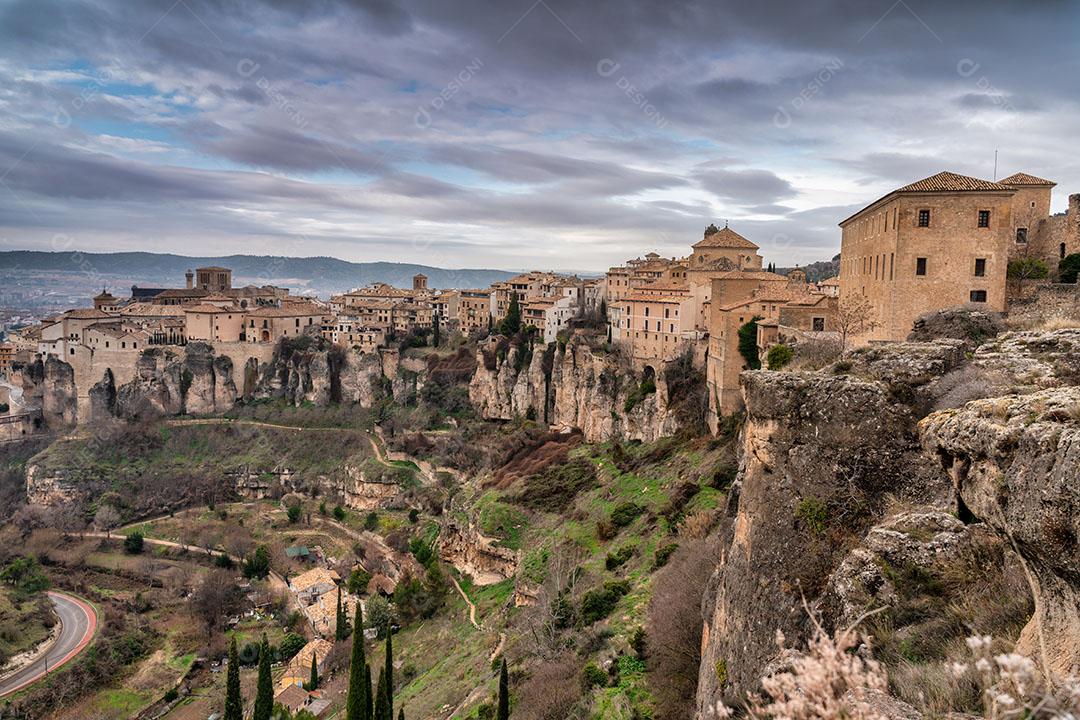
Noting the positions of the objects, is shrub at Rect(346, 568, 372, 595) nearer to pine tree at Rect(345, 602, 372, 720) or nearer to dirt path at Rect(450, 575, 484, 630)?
dirt path at Rect(450, 575, 484, 630)

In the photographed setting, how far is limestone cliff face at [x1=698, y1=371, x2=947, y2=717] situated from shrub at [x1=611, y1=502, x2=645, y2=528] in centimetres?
1885

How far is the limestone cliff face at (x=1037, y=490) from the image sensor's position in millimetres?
4078

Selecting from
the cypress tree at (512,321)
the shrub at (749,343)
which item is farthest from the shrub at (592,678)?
the cypress tree at (512,321)

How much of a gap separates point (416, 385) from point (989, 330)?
52919mm

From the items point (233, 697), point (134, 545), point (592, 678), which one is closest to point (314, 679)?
point (233, 697)

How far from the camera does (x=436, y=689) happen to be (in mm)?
24953

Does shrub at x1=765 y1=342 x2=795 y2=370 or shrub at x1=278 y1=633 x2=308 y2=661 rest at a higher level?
shrub at x1=765 y1=342 x2=795 y2=370

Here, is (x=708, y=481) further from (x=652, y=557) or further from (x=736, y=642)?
(x=736, y=642)

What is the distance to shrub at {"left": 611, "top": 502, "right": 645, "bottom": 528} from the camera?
29094mm

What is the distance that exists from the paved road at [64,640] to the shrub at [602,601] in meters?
29.7

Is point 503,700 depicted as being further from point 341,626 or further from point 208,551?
point 208,551

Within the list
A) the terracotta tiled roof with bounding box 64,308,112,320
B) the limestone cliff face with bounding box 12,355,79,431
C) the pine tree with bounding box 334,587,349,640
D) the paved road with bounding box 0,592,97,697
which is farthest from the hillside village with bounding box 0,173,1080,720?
the paved road with bounding box 0,592,97,697

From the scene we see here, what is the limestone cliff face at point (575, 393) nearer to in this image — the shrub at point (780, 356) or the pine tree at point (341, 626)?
the shrub at point (780, 356)

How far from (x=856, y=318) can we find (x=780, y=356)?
293 centimetres
